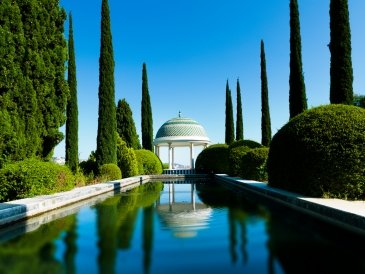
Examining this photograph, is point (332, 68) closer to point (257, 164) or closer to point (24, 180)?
point (257, 164)

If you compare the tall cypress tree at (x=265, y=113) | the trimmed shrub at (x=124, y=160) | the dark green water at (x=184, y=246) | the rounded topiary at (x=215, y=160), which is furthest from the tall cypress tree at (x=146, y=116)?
the dark green water at (x=184, y=246)

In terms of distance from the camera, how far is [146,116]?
3788cm

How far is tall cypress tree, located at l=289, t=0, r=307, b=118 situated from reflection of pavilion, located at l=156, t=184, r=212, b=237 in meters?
9.66

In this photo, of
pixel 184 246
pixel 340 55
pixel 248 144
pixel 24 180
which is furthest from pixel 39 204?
pixel 248 144

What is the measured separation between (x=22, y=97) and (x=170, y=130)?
1196 inches

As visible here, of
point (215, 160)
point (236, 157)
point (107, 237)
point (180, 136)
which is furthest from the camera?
point (180, 136)

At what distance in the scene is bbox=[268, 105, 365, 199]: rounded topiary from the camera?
9.98 meters

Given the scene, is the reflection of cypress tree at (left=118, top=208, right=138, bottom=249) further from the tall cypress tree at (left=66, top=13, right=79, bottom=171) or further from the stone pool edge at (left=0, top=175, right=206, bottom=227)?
the tall cypress tree at (left=66, top=13, right=79, bottom=171)

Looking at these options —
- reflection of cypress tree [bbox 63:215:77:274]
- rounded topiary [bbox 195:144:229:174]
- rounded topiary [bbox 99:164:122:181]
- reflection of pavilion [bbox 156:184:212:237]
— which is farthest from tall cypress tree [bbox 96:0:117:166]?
reflection of cypress tree [bbox 63:215:77:274]

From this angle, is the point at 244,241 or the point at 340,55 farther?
the point at 340,55

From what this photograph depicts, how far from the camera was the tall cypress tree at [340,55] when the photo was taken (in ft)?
48.4

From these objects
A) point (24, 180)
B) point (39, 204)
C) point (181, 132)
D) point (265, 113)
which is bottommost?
point (39, 204)

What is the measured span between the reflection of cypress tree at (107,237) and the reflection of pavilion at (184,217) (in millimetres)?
1046

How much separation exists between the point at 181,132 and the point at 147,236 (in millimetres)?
36390
